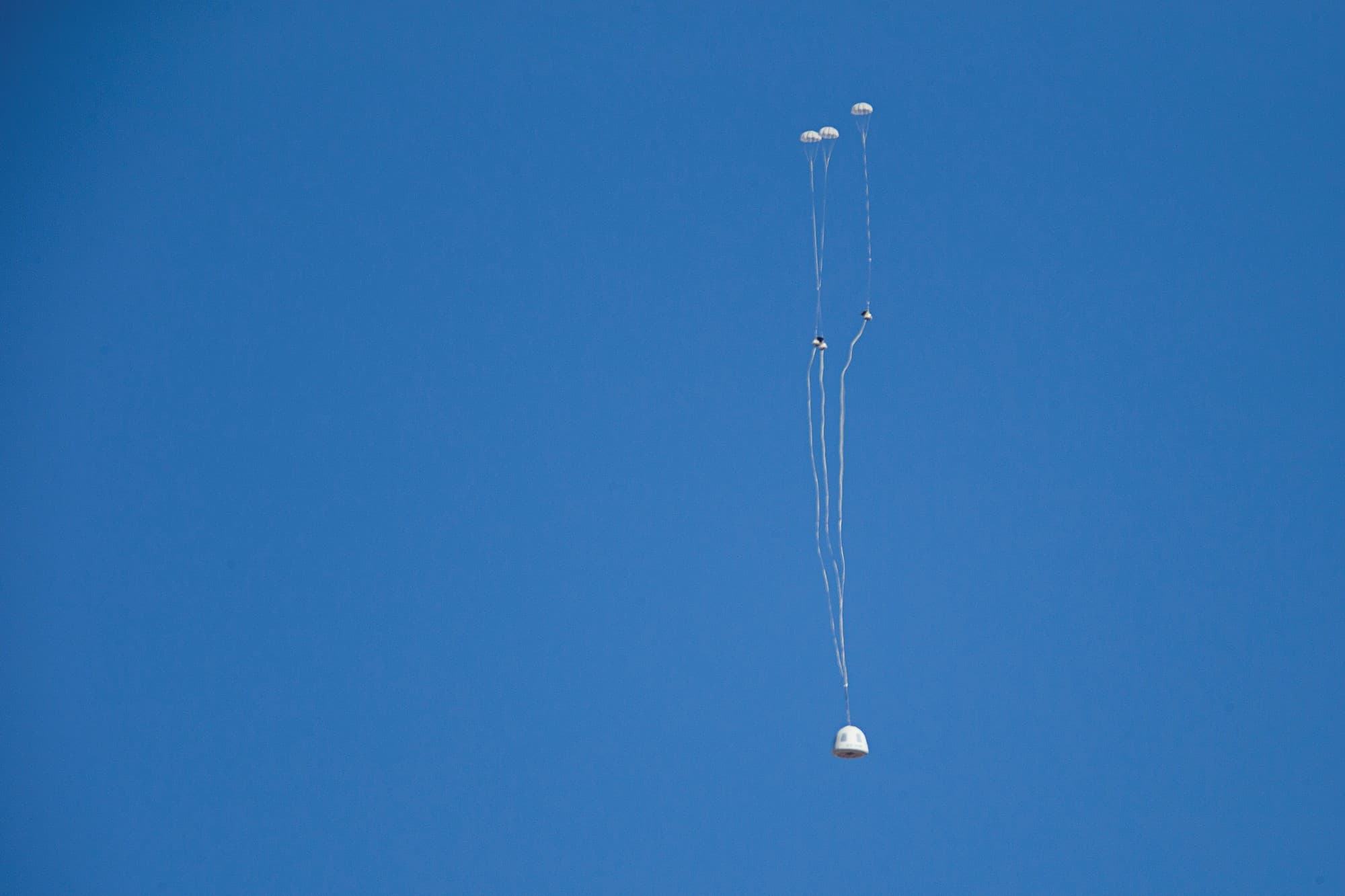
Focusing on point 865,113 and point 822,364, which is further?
point 822,364

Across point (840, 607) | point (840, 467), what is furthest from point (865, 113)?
point (840, 607)

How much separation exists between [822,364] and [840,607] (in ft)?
5.28

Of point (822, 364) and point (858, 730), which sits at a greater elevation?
point (822, 364)

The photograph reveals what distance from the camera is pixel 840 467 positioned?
11852 millimetres

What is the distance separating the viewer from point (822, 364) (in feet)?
39.1

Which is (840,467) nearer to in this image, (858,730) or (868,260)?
(868,260)

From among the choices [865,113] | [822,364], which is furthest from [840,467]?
[865,113]

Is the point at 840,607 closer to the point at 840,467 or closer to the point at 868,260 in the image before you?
the point at 840,467

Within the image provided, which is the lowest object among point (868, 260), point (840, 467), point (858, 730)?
point (858, 730)

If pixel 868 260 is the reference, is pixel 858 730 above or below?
below

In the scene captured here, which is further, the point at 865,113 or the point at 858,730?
the point at 865,113

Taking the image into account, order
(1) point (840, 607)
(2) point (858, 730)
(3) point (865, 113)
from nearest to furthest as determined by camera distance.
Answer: (2) point (858, 730), (3) point (865, 113), (1) point (840, 607)

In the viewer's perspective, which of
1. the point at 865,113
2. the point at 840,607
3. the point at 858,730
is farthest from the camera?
the point at 840,607

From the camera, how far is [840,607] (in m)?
11.6
